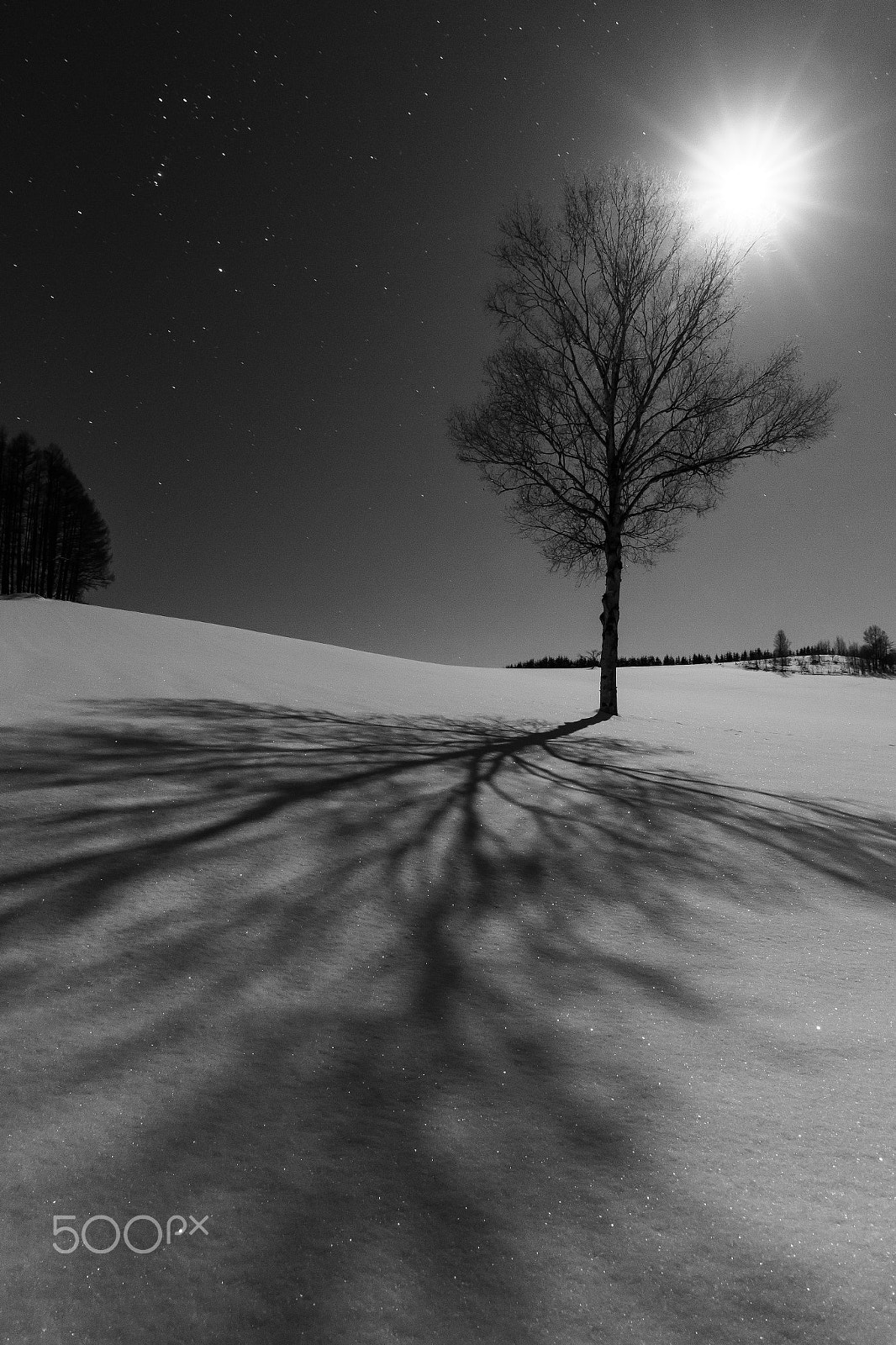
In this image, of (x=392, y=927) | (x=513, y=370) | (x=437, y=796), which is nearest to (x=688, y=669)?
(x=513, y=370)

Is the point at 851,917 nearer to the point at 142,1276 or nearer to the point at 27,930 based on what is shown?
the point at 142,1276

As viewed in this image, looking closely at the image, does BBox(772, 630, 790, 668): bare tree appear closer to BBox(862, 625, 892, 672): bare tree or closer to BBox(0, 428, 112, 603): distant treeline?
BBox(862, 625, 892, 672): bare tree

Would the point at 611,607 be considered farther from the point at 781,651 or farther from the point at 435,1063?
the point at 781,651

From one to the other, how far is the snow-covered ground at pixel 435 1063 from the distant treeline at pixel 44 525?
36.7 meters

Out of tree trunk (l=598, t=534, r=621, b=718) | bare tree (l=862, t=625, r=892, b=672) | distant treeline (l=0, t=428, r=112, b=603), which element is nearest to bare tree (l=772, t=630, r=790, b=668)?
bare tree (l=862, t=625, r=892, b=672)

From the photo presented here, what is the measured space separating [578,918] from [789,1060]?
782mm

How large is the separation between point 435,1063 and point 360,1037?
7.3 inches

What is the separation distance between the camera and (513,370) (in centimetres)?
965

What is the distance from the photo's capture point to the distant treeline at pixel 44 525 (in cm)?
3212

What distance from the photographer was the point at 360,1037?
4.54 ft

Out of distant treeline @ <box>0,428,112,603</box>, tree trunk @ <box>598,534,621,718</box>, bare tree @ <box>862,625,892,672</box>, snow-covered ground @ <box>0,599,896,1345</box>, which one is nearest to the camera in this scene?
snow-covered ground @ <box>0,599,896,1345</box>

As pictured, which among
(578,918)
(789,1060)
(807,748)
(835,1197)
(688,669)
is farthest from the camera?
(688,669)

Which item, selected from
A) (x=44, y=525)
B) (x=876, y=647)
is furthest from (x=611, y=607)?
(x=44, y=525)

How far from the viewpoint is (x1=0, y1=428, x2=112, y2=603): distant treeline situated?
32125 millimetres
